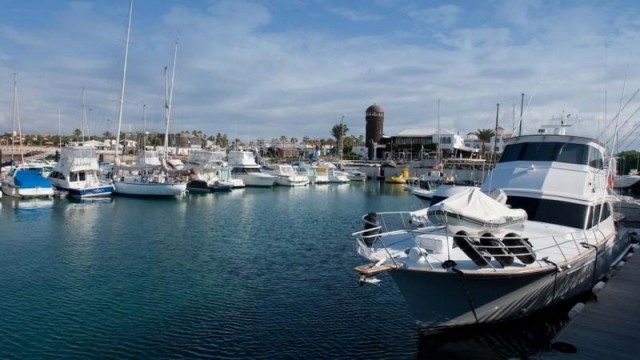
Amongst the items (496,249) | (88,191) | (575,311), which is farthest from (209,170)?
(575,311)

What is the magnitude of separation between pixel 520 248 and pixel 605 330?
286 centimetres

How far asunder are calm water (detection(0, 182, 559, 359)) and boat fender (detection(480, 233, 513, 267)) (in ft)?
7.65

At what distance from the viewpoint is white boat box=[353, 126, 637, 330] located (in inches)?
495

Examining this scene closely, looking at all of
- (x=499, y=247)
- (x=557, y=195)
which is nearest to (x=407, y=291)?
(x=499, y=247)

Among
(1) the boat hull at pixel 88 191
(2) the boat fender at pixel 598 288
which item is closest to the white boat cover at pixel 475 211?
(2) the boat fender at pixel 598 288

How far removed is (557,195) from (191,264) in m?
16.3

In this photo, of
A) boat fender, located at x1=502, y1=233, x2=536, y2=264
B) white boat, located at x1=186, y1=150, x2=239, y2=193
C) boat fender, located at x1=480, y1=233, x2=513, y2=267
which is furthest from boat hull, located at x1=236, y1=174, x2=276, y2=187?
boat fender, located at x1=480, y1=233, x2=513, y2=267

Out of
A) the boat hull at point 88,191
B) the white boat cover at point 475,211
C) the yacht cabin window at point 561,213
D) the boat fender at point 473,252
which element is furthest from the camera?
the boat hull at point 88,191

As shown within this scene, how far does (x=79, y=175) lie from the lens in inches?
2088

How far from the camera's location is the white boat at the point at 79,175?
50844mm

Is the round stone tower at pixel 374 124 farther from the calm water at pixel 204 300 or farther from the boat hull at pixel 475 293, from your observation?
the boat hull at pixel 475 293

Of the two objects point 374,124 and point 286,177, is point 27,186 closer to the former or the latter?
point 286,177

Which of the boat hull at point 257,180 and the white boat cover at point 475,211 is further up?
the white boat cover at point 475,211

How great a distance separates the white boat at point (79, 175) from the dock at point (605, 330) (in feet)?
163
